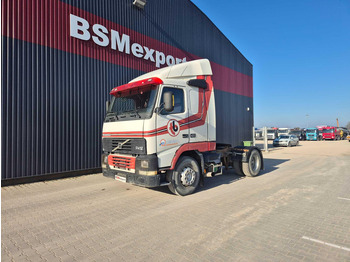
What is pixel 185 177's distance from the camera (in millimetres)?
5641

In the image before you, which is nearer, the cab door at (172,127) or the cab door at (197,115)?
the cab door at (172,127)

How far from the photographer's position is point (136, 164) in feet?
16.4

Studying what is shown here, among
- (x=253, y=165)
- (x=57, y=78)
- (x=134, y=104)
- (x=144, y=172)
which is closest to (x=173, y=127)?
(x=134, y=104)

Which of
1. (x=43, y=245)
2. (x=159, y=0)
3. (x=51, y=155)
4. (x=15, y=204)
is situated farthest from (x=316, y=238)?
(x=159, y=0)

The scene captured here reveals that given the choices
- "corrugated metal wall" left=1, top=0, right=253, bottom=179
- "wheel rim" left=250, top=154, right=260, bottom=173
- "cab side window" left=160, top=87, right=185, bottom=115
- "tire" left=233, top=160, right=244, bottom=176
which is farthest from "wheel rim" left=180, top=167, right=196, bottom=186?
"corrugated metal wall" left=1, top=0, right=253, bottom=179

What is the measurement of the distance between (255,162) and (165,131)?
16.2 feet

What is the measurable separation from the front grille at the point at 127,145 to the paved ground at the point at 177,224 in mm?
1232

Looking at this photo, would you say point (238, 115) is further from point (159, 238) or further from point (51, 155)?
point (159, 238)

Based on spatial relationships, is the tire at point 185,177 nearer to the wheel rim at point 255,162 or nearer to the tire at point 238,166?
the tire at point 238,166

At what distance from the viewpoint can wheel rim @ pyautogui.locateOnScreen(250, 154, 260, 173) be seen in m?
8.37

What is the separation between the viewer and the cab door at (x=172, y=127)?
5.12 metres

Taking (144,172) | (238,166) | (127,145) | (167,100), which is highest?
(167,100)

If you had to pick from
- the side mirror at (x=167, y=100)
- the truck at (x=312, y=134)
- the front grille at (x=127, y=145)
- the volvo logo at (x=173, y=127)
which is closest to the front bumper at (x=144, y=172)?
the front grille at (x=127, y=145)

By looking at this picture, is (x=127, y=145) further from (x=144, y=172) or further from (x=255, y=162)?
(x=255, y=162)
